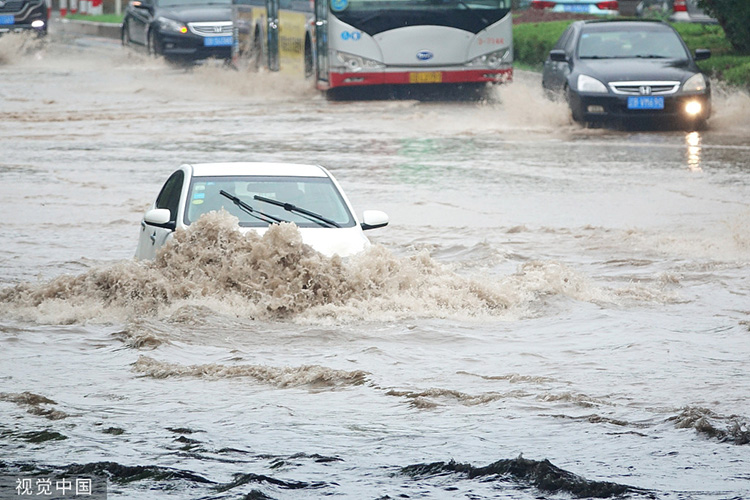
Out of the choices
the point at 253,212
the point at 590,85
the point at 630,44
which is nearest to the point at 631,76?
the point at 590,85

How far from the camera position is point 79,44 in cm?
4509

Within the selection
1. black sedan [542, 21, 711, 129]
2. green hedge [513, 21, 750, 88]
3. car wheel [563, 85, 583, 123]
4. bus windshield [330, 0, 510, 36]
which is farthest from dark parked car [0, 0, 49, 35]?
car wheel [563, 85, 583, 123]

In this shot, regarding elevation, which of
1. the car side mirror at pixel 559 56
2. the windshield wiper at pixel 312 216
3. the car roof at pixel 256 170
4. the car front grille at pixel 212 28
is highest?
the car roof at pixel 256 170

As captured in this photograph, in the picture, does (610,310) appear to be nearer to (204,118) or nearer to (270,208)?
(270,208)

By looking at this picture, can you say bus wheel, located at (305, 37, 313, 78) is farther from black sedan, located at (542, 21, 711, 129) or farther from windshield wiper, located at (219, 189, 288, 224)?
windshield wiper, located at (219, 189, 288, 224)

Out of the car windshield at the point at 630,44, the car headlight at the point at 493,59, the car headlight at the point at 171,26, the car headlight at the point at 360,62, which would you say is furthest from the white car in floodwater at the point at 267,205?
the car headlight at the point at 171,26

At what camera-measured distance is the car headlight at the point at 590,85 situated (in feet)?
67.0

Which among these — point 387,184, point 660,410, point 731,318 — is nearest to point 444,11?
point 387,184

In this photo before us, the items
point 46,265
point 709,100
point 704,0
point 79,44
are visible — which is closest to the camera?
point 46,265

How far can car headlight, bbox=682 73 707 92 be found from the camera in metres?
20.5

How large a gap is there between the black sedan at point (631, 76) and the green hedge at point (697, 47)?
2.11m

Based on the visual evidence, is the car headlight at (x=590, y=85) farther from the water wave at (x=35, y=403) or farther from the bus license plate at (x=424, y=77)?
the water wave at (x=35, y=403)

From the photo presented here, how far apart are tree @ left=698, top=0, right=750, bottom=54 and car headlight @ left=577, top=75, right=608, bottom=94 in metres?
6.39

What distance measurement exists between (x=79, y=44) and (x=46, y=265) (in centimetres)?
3441
